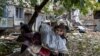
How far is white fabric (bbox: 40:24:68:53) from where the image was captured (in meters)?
6.01

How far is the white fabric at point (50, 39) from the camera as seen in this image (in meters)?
6.01

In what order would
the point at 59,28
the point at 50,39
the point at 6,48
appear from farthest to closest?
the point at 6,48
the point at 59,28
the point at 50,39

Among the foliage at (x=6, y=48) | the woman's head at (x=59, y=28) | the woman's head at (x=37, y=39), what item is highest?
the woman's head at (x=59, y=28)

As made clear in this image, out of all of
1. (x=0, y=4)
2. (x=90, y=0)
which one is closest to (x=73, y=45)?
(x=90, y=0)

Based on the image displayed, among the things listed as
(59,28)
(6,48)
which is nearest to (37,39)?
(59,28)

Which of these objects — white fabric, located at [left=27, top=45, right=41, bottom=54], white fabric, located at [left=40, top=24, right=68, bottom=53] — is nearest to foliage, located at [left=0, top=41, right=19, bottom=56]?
white fabric, located at [left=27, top=45, right=41, bottom=54]

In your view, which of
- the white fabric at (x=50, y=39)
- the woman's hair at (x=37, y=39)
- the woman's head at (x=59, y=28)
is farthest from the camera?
the woman's hair at (x=37, y=39)

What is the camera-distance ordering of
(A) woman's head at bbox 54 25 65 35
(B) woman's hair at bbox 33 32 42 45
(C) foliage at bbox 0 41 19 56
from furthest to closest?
(C) foliage at bbox 0 41 19 56 → (B) woman's hair at bbox 33 32 42 45 → (A) woman's head at bbox 54 25 65 35

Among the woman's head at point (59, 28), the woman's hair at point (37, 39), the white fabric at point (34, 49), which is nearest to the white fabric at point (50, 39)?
the woman's head at point (59, 28)

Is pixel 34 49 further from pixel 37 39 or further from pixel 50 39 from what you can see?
pixel 50 39

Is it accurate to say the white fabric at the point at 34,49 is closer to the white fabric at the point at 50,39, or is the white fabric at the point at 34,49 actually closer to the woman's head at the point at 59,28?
the white fabric at the point at 50,39

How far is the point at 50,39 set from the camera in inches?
238

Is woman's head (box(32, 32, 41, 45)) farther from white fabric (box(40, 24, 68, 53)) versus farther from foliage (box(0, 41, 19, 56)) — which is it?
foliage (box(0, 41, 19, 56))

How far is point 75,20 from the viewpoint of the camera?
2761 cm
